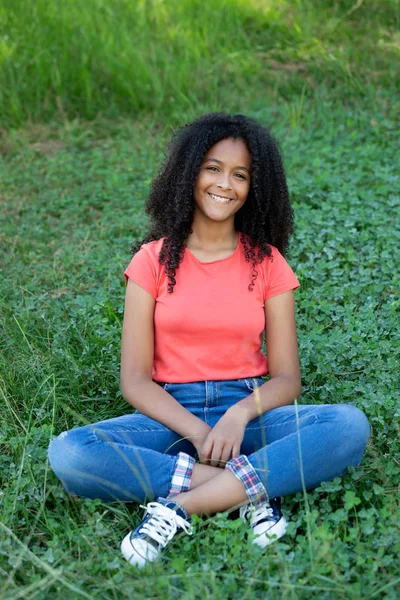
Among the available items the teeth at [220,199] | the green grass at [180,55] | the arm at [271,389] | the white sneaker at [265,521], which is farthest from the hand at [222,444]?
the green grass at [180,55]

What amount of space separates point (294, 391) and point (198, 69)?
449cm

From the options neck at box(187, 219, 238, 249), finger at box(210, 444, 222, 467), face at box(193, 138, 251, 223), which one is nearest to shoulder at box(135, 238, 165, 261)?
neck at box(187, 219, 238, 249)

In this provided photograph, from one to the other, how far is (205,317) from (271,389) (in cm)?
37

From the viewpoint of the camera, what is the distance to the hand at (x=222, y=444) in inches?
111

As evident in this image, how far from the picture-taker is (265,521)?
8.89 ft

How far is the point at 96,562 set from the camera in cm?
253

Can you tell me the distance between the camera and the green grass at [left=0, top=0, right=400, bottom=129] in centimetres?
676

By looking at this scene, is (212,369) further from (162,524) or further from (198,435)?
(162,524)

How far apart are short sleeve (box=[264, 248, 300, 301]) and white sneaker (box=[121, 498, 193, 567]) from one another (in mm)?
931

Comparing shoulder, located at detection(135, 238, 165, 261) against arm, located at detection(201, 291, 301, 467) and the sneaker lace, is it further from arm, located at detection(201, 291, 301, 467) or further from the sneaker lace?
the sneaker lace

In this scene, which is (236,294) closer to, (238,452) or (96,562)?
(238,452)

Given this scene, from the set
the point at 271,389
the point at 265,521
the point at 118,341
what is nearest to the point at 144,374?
the point at 271,389

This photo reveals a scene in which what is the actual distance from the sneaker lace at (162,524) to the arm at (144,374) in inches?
12.6

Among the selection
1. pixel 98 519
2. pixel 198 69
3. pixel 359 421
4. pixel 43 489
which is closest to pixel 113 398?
pixel 43 489
